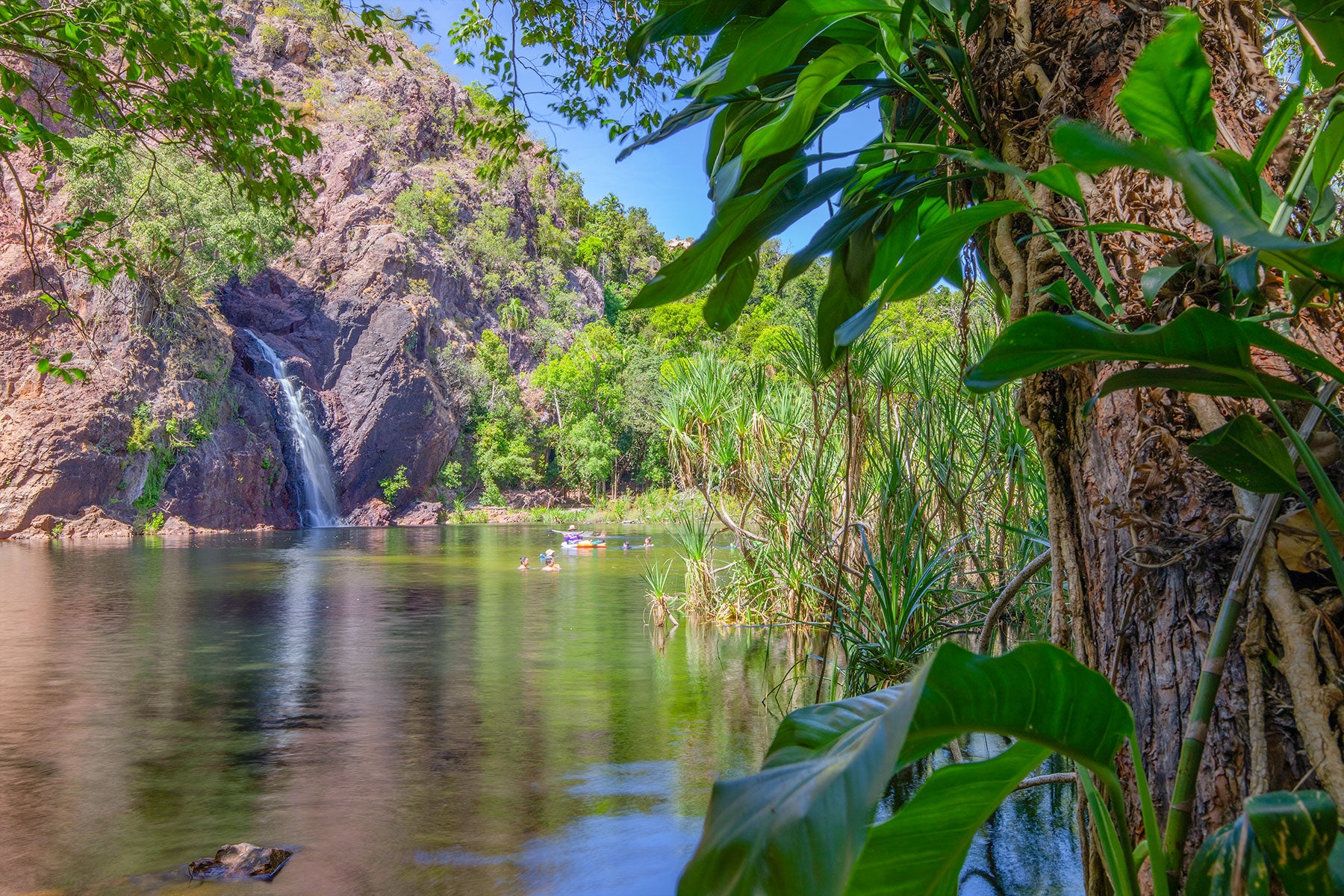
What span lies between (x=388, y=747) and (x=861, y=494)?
9.37 ft

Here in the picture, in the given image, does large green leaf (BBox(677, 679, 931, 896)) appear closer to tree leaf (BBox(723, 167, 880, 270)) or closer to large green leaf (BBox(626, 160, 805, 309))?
large green leaf (BBox(626, 160, 805, 309))

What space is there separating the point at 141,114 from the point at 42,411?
54.5 ft

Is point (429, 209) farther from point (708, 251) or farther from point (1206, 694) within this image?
point (1206, 694)

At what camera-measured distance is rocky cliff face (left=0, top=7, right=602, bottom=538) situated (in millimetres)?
16906

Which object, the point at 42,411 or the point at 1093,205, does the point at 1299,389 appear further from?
the point at 42,411

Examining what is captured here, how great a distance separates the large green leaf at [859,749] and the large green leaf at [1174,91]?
407mm

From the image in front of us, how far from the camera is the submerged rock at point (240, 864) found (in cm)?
257

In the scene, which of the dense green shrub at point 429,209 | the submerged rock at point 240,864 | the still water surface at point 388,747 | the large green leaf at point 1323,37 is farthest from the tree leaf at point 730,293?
the dense green shrub at point 429,209

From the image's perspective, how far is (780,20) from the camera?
0.84 m

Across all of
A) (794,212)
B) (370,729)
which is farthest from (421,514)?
(794,212)

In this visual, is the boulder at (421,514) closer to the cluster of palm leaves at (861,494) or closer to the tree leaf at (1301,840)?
the cluster of palm leaves at (861,494)

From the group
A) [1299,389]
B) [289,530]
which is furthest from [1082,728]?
[289,530]

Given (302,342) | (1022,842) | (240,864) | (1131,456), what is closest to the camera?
(1131,456)

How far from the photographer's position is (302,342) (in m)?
24.4
